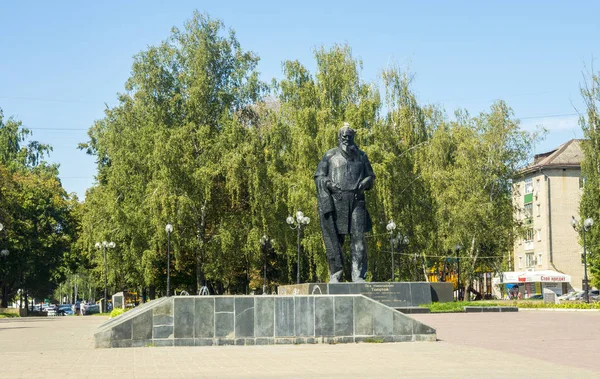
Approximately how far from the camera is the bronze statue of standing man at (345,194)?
20906 millimetres

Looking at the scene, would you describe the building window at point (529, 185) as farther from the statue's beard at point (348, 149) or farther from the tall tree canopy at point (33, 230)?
the statue's beard at point (348, 149)

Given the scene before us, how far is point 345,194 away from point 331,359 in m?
8.61

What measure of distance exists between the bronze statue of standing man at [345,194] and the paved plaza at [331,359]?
14.4 ft

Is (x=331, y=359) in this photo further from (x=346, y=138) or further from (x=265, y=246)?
(x=265, y=246)

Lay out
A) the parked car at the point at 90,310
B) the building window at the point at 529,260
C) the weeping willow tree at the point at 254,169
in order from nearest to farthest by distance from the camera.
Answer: the weeping willow tree at the point at 254,169 → the parked car at the point at 90,310 → the building window at the point at 529,260

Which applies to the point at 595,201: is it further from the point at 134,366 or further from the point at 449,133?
the point at 134,366

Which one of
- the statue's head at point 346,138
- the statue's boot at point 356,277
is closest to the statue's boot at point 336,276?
the statue's boot at point 356,277

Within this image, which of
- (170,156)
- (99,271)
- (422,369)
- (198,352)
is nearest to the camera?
(422,369)

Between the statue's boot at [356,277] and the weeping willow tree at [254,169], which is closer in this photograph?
the statue's boot at [356,277]

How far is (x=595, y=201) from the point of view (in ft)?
179

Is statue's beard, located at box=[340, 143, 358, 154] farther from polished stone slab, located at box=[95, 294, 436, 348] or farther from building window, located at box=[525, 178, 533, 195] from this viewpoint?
building window, located at box=[525, 178, 533, 195]

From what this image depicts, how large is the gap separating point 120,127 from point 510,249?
83.4 feet

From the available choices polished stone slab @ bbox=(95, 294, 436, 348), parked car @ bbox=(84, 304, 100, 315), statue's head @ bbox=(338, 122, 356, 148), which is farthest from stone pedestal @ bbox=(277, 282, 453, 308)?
parked car @ bbox=(84, 304, 100, 315)

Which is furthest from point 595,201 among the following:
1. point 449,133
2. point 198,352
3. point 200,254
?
point 198,352
